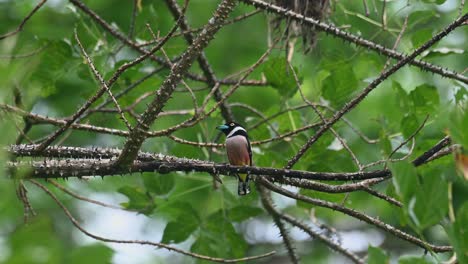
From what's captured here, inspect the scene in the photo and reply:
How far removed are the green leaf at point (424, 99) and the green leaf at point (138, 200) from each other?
81.1 inches

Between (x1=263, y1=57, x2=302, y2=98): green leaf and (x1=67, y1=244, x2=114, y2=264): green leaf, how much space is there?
155 inches

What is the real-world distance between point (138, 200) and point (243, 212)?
2.63 ft

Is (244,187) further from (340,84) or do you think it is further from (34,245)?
(34,245)

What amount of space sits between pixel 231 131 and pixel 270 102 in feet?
9.72

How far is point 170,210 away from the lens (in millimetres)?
5145

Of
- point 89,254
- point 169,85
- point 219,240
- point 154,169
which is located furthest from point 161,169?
point 219,240

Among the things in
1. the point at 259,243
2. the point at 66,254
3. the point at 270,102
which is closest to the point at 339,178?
the point at 66,254

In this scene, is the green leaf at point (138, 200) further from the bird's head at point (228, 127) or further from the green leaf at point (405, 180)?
the green leaf at point (405, 180)

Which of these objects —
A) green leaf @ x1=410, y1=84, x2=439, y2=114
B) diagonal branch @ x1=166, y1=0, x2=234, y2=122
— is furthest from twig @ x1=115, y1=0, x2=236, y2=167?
green leaf @ x1=410, y1=84, x2=439, y2=114

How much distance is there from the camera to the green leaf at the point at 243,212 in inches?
205

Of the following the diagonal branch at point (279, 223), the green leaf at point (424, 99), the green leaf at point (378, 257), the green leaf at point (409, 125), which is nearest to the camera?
the green leaf at point (378, 257)

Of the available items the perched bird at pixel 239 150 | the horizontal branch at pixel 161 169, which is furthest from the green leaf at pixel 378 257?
the perched bird at pixel 239 150

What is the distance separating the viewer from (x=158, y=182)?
5070 millimetres

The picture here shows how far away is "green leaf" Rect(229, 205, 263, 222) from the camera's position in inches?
205
